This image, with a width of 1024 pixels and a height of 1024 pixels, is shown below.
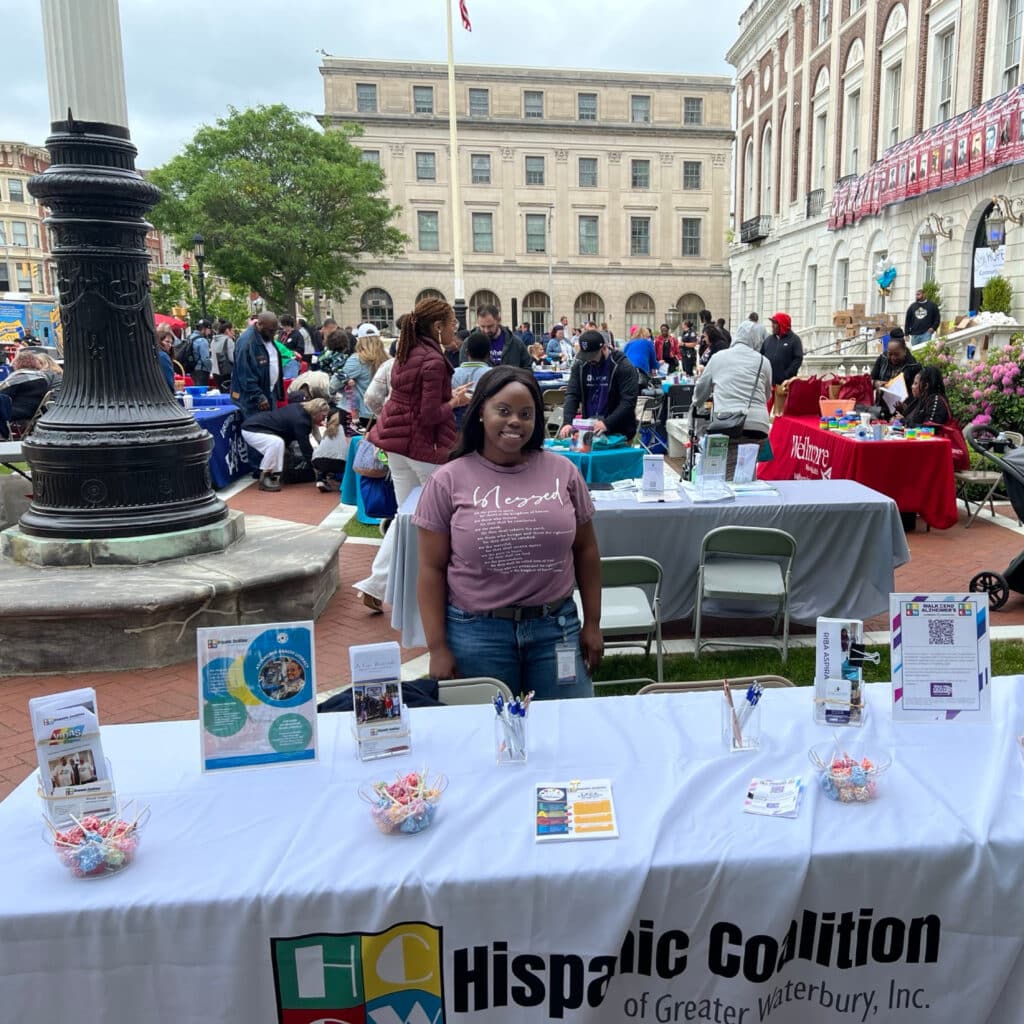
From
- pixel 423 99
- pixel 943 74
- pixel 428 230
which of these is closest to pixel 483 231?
pixel 428 230

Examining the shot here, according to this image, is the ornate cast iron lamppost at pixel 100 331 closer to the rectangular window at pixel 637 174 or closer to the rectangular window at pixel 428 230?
the rectangular window at pixel 428 230

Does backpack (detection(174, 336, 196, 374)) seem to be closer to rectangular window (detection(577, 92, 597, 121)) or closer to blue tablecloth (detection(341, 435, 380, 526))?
blue tablecloth (detection(341, 435, 380, 526))

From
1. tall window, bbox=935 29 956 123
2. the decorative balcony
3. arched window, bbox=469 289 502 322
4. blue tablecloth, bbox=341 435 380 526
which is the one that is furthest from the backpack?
arched window, bbox=469 289 502 322

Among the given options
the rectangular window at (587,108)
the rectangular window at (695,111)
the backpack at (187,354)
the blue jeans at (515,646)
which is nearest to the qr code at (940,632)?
the blue jeans at (515,646)

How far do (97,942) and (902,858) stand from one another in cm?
166

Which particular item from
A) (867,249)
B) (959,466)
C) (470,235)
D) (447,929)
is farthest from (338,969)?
(470,235)

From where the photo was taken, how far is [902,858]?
1.86 metres

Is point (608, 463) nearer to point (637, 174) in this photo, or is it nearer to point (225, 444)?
point (225, 444)

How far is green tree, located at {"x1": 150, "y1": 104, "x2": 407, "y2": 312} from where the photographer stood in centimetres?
3522

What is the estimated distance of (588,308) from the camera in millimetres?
Result: 51781

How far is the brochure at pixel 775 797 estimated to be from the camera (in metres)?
1.99

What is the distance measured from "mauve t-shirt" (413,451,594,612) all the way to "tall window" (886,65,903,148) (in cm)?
2667

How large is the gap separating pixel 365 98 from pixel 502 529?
5277 centimetres

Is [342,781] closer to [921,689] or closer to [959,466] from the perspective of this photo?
[921,689]
